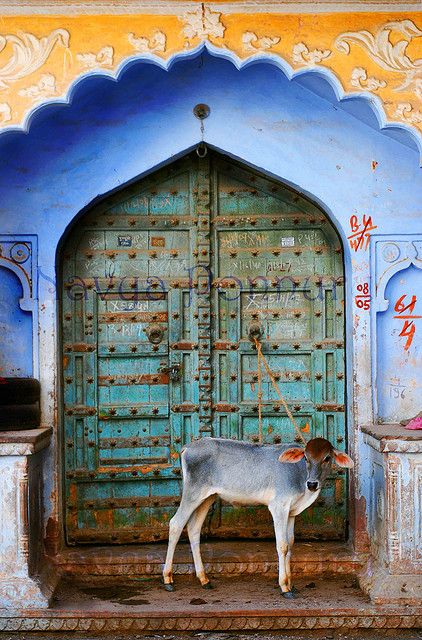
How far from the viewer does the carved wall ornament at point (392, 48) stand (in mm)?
6289

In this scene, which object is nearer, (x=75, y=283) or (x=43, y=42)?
(x=43, y=42)

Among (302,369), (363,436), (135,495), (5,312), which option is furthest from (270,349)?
(5,312)

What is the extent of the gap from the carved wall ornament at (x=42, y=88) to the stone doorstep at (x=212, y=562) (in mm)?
3115

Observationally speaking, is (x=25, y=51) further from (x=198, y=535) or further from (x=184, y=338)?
(x=198, y=535)

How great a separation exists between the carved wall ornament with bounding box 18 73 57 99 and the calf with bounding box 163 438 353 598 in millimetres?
2437

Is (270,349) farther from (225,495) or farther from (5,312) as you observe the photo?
(5,312)

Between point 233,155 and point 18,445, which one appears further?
point 233,155

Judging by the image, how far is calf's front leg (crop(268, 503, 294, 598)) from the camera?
620cm

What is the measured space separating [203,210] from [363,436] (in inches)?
77.6

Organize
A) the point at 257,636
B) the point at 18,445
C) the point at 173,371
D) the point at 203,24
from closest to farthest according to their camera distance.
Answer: the point at 257,636
the point at 18,445
the point at 203,24
the point at 173,371

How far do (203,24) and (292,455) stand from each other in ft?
9.14

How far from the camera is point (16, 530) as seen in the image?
6.17 m

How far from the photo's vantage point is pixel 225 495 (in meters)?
6.37

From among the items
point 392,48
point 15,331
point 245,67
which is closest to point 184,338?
point 15,331
